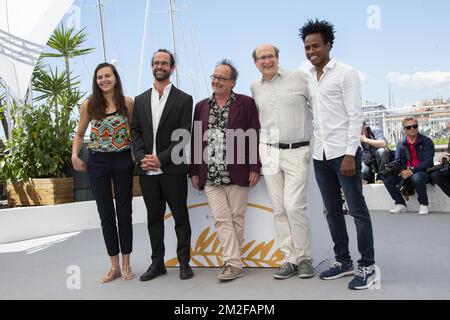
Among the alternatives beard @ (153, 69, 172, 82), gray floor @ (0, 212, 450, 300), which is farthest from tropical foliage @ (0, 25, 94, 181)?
beard @ (153, 69, 172, 82)

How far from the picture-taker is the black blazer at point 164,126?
3.17 m

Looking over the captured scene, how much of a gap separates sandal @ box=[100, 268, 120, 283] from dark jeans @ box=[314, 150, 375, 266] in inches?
57.9

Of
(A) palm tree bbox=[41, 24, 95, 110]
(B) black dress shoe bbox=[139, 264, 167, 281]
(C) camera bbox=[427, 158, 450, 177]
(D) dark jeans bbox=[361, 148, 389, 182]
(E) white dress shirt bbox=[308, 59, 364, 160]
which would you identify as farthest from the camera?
(A) palm tree bbox=[41, 24, 95, 110]

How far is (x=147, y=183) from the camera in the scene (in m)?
3.25

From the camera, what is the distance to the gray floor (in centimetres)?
277

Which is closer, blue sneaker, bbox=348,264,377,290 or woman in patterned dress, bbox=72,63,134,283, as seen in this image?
blue sneaker, bbox=348,264,377,290

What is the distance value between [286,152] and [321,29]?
0.76m

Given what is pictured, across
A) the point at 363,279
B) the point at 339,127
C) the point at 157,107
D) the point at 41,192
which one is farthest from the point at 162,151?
the point at 41,192

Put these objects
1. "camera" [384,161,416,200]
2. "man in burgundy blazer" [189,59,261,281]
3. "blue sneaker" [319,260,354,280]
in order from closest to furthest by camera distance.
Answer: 1. "blue sneaker" [319,260,354,280]
2. "man in burgundy blazer" [189,59,261,281]
3. "camera" [384,161,416,200]

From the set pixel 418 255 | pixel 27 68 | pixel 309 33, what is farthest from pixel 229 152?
pixel 27 68

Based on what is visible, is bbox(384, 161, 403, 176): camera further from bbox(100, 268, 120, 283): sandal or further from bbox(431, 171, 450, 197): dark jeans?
bbox(100, 268, 120, 283): sandal

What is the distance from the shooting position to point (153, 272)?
329cm

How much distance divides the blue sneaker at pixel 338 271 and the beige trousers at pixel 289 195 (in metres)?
0.16
